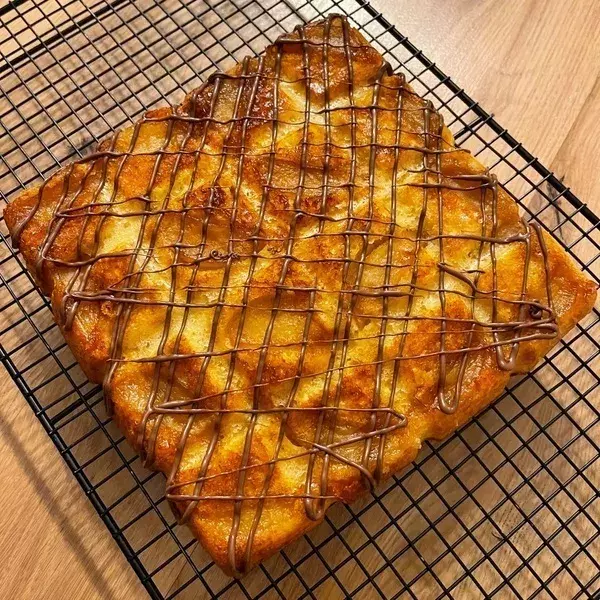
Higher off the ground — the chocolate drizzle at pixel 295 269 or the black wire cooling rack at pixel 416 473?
the chocolate drizzle at pixel 295 269

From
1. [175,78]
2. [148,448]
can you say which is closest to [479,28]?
[175,78]

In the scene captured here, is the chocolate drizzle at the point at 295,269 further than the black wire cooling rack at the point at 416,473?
No

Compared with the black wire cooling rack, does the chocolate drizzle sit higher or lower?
higher

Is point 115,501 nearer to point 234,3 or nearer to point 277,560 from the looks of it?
point 277,560

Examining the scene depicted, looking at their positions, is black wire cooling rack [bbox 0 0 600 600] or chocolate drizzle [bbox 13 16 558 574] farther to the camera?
black wire cooling rack [bbox 0 0 600 600]
